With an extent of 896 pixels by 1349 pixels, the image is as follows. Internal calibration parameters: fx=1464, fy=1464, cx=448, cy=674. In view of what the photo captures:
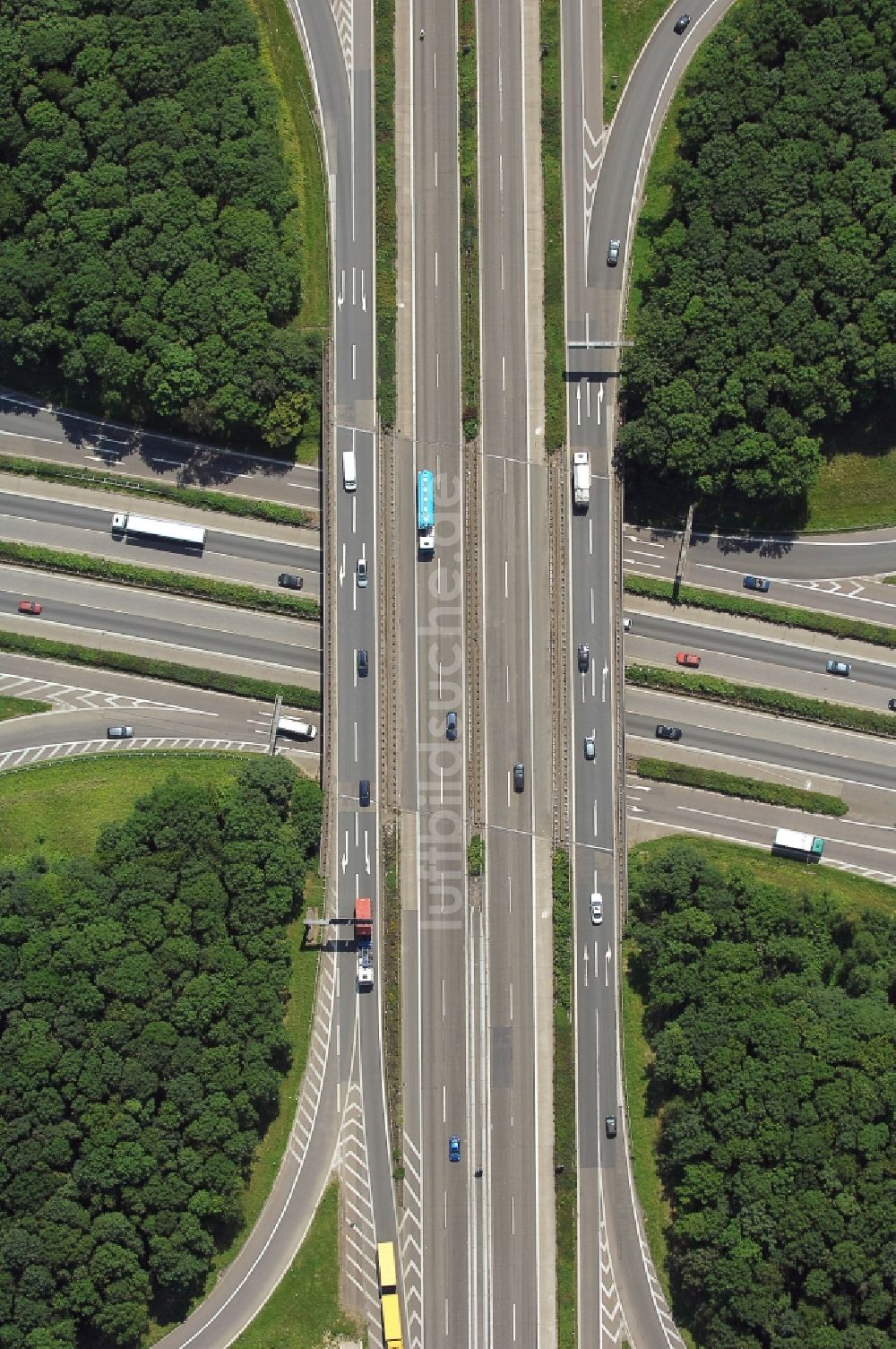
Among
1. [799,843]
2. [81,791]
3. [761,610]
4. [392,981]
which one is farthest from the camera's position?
[761,610]

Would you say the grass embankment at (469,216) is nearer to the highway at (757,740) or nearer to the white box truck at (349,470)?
the white box truck at (349,470)

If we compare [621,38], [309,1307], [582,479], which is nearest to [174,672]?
[582,479]

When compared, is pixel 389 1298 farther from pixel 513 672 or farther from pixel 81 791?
pixel 513 672

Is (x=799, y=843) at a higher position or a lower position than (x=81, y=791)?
lower

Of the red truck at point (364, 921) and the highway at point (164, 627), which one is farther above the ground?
the highway at point (164, 627)

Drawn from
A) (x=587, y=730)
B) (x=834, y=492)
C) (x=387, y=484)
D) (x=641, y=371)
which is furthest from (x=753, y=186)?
(x=587, y=730)

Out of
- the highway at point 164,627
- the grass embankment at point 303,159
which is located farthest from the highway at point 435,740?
the highway at point 164,627

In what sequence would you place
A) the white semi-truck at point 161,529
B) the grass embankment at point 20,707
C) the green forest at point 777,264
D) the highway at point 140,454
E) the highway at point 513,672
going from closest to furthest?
1. the green forest at point 777,264
2. the highway at point 513,672
3. the white semi-truck at point 161,529
4. the grass embankment at point 20,707
5. the highway at point 140,454
